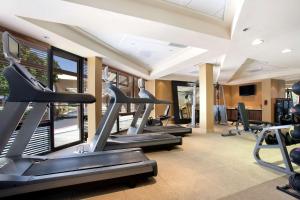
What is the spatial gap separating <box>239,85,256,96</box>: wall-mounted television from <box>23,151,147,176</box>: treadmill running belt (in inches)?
401

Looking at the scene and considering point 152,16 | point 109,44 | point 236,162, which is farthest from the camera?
point 109,44

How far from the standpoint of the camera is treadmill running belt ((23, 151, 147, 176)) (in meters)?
2.26

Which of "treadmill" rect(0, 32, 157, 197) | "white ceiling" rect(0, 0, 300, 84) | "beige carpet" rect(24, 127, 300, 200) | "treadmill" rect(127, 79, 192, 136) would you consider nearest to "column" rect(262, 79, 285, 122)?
"white ceiling" rect(0, 0, 300, 84)

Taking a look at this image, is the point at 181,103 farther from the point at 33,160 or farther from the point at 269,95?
the point at 33,160

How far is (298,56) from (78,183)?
6.83 m

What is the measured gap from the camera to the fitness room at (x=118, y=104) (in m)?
2.12

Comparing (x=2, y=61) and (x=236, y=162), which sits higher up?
(x=2, y=61)

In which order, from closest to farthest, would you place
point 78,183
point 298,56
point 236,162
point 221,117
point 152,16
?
point 78,183, point 152,16, point 236,162, point 298,56, point 221,117

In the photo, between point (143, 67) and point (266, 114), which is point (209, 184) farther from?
point (266, 114)

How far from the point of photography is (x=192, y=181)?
2.60 meters

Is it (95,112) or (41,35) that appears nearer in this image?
(41,35)

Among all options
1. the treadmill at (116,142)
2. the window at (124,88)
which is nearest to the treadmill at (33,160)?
the treadmill at (116,142)

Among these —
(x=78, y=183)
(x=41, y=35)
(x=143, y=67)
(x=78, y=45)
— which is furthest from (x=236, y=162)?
(x=143, y=67)

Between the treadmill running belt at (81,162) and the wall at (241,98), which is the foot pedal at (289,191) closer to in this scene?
the treadmill running belt at (81,162)
